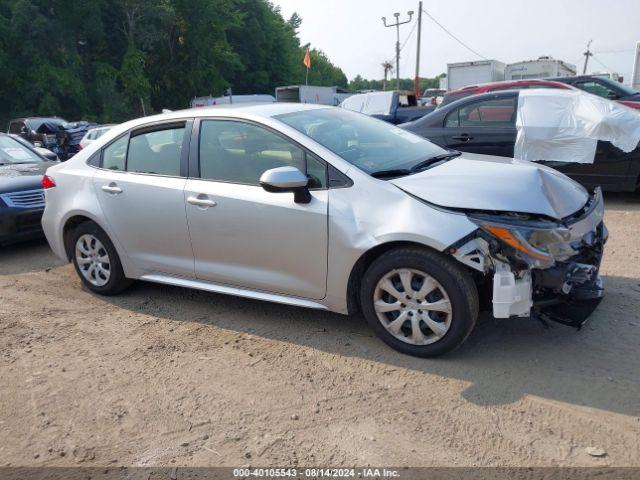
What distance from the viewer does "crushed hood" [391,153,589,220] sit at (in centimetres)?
324

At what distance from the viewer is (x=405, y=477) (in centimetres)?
246

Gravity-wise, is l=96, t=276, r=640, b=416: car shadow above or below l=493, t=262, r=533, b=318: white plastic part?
below

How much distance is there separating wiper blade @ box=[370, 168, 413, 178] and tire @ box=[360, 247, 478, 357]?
0.53 meters

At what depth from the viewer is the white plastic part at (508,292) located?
3.07 metres

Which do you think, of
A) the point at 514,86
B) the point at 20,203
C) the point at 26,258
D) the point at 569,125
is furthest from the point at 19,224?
the point at 514,86

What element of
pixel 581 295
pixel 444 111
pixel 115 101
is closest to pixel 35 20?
pixel 115 101

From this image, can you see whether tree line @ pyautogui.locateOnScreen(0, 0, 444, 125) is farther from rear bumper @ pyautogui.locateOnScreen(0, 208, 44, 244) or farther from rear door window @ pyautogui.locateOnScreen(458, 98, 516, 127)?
rear door window @ pyautogui.locateOnScreen(458, 98, 516, 127)

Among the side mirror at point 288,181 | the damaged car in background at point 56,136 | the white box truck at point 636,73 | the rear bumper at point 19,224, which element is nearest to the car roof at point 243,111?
the side mirror at point 288,181

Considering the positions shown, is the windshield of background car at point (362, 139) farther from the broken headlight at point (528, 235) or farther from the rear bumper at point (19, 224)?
the rear bumper at point (19, 224)

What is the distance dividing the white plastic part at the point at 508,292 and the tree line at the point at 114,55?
30779 millimetres

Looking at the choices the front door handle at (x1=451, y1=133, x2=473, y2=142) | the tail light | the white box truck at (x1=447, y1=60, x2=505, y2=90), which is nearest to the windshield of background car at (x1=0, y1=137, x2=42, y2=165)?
the tail light

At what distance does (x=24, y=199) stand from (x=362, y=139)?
460 cm

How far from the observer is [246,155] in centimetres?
399

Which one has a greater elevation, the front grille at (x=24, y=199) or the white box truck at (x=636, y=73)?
the white box truck at (x=636, y=73)
